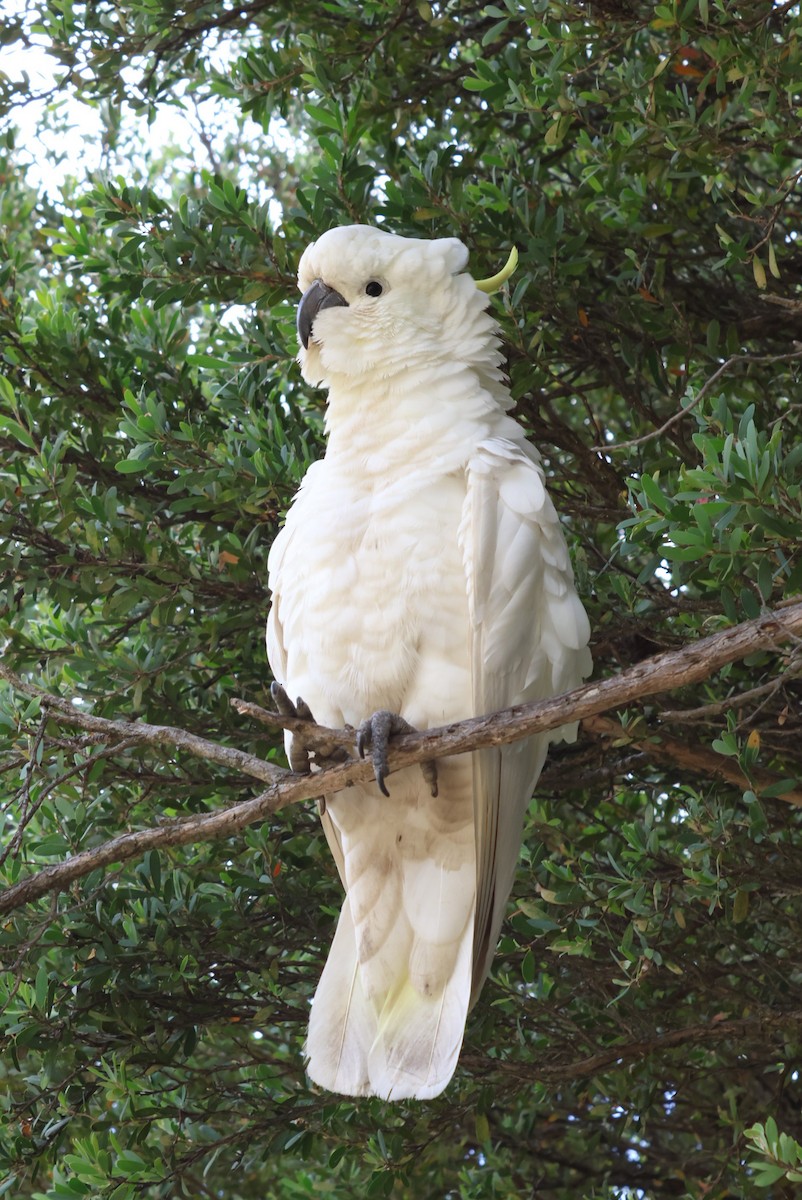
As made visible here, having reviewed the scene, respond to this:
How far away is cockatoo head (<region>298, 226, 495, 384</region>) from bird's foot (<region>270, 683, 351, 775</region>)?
2.21ft

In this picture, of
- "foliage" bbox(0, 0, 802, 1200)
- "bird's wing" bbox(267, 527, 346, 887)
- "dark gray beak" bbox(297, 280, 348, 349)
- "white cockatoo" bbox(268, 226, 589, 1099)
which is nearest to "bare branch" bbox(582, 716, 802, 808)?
"foliage" bbox(0, 0, 802, 1200)

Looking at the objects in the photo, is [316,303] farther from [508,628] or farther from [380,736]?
[380,736]

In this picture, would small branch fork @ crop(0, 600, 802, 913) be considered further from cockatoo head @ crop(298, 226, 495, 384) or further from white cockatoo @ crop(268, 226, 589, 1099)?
cockatoo head @ crop(298, 226, 495, 384)

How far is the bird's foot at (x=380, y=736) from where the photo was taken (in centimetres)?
196

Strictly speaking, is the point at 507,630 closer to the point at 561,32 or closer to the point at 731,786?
the point at 731,786

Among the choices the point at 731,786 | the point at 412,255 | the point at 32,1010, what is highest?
the point at 412,255

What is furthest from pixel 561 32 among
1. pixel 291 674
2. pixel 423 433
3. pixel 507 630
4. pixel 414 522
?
pixel 291 674

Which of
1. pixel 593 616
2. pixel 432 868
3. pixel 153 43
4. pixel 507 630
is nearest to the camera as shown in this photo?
pixel 507 630

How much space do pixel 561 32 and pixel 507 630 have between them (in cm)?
119

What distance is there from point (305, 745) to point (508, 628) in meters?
0.40

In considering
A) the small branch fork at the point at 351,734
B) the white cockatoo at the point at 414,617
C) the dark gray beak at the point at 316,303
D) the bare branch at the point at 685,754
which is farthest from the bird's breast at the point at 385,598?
the bare branch at the point at 685,754

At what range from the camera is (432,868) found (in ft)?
7.54

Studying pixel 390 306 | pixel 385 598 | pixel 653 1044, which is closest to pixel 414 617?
pixel 385 598

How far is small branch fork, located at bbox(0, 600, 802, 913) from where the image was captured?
1639mm
